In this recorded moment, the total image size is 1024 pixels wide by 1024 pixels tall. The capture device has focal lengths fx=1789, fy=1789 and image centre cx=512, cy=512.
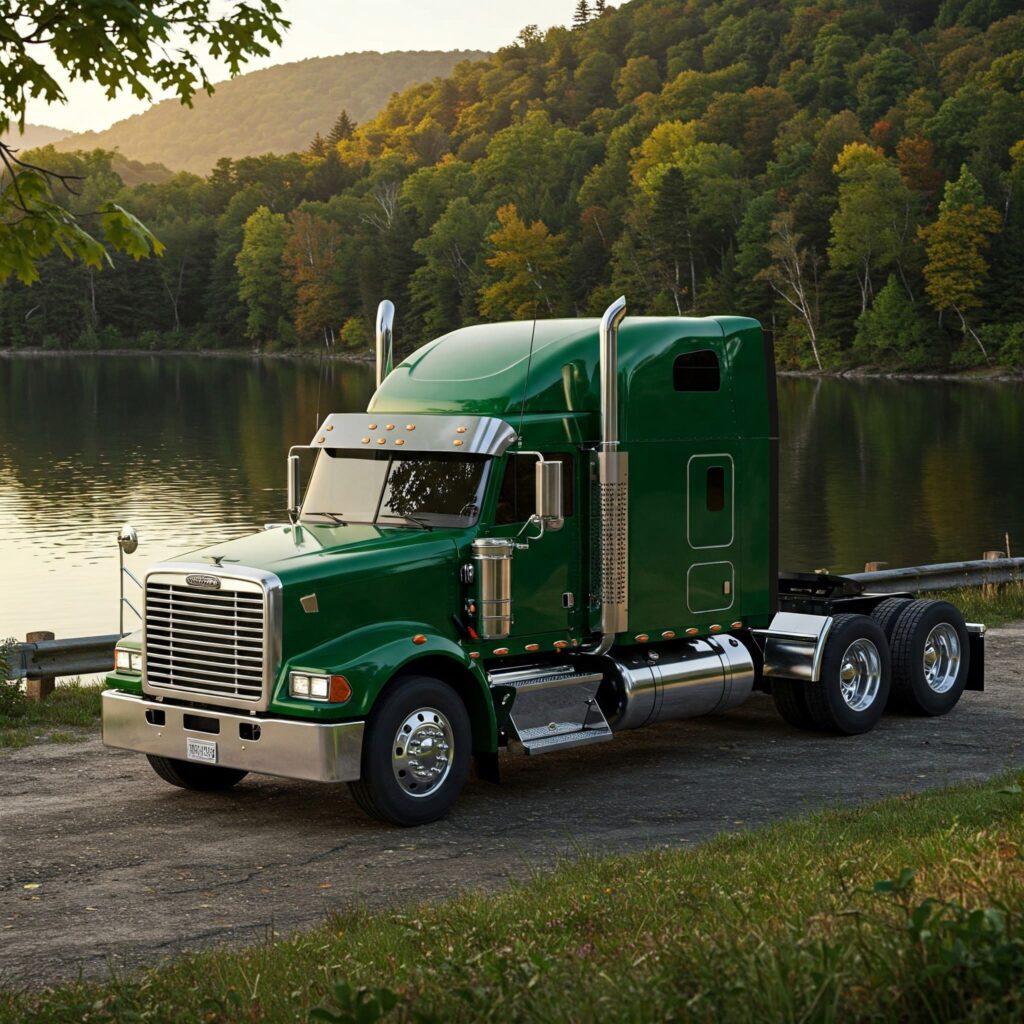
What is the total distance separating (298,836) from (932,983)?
725 centimetres

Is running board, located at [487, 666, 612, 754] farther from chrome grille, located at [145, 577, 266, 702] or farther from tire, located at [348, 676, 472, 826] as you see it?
chrome grille, located at [145, 577, 266, 702]

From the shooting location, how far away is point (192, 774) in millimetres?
12945

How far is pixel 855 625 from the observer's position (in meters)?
15.1

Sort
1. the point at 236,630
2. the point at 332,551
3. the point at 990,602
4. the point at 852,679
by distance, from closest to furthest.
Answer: the point at 236,630, the point at 332,551, the point at 852,679, the point at 990,602

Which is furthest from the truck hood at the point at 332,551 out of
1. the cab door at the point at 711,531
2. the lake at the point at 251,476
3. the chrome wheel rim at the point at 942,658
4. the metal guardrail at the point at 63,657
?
the lake at the point at 251,476

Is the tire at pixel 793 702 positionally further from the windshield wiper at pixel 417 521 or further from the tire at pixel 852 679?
the windshield wiper at pixel 417 521

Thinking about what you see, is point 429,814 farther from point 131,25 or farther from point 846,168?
point 846,168

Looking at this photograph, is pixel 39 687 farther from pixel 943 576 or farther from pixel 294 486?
pixel 943 576

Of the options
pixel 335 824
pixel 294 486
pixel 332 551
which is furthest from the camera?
pixel 294 486

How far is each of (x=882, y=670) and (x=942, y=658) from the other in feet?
2.99

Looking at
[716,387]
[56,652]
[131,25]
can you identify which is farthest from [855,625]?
[131,25]

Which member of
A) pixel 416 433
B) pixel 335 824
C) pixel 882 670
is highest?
pixel 416 433

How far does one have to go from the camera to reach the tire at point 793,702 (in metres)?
14.9

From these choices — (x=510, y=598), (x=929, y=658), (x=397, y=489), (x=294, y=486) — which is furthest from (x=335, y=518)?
(x=929, y=658)
